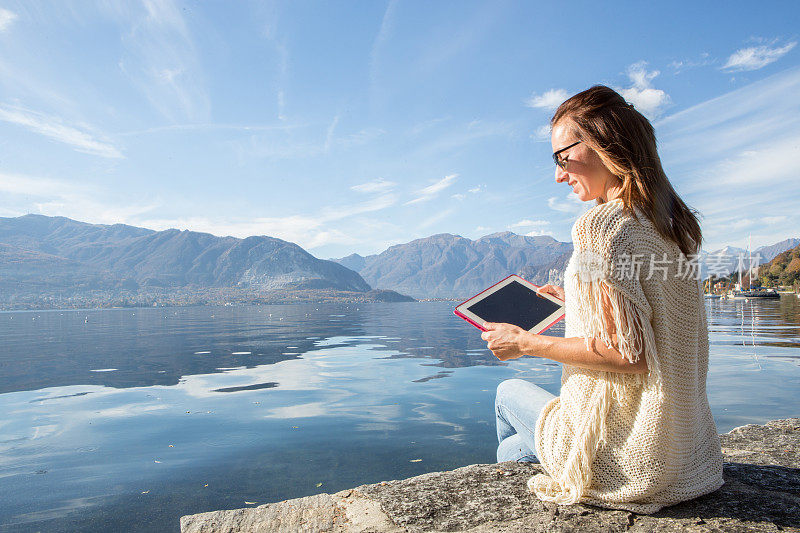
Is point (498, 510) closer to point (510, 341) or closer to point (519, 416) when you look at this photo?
point (519, 416)

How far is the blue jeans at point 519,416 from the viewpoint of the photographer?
9.02ft

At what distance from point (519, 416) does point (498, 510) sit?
1.82 feet

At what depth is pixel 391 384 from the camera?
13.4 m

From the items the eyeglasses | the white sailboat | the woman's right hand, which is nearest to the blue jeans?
the woman's right hand

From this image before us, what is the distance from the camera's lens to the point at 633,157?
2.02m

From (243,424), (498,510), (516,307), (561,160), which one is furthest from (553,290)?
(243,424)

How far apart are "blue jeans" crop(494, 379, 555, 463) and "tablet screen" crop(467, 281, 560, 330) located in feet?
1.46

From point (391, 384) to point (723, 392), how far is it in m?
8.23

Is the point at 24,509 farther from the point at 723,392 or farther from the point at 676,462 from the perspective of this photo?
the point at 723,392

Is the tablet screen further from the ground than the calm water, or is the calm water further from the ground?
the tablet screen

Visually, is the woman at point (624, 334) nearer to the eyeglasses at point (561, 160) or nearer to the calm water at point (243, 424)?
the eyeglasses at point (561, 160)

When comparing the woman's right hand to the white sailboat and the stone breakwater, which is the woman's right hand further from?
the white sailboat

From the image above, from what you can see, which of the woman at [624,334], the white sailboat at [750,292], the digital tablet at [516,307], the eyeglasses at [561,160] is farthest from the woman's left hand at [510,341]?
the white sailboat at [750,292]

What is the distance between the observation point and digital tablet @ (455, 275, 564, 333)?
2613 mm
